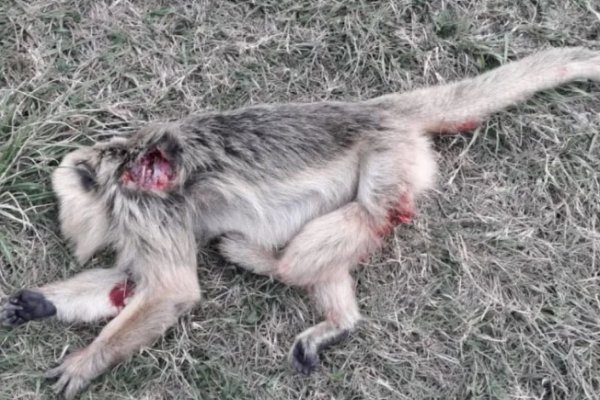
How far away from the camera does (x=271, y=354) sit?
4387 mm

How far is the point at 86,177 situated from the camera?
4258mm

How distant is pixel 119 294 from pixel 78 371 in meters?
0.46

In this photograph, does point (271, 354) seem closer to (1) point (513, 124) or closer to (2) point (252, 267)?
(2) point (252, 267)

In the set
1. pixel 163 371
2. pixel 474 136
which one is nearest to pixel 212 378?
pixel 163 371

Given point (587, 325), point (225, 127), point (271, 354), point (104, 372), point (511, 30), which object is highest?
point (225, 127)

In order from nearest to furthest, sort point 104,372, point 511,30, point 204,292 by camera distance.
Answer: point 104,372
point 204,292
point 511,30

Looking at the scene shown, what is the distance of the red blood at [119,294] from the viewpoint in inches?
169

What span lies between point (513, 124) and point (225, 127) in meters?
1.77

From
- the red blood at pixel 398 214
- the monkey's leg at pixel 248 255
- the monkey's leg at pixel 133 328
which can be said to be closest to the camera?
the monkey's leg at pixel 133 328

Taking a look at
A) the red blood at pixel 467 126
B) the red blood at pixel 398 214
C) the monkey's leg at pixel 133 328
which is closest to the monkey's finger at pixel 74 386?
the monkey's leg at pixel 133 328

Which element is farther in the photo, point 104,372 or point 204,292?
point 204,292

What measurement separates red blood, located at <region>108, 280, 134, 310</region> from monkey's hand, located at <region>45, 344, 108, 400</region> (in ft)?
0.88

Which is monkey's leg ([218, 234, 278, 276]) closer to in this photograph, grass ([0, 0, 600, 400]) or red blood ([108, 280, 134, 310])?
grass ([0, 0, 600, 400])

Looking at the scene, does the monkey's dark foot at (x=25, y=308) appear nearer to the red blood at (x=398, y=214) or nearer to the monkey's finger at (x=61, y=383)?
the monkey's finger at (x=61, y=383)
